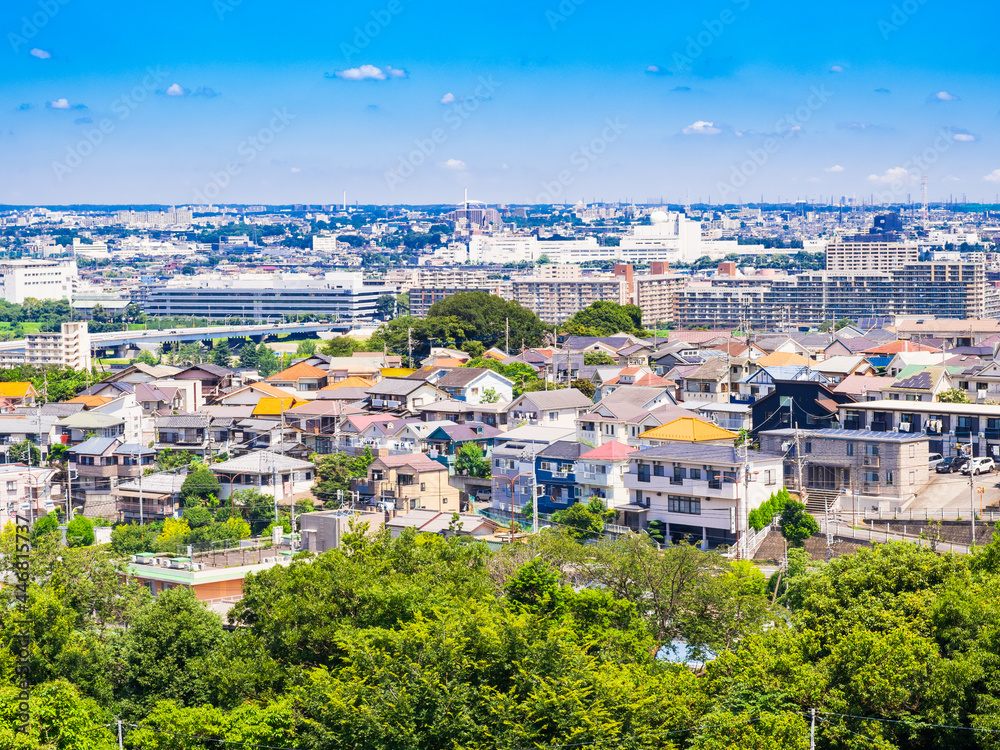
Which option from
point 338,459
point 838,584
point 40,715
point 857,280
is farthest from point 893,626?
point 857,280

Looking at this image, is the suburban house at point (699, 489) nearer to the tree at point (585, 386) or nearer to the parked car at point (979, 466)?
the parked car at point (979, 466)

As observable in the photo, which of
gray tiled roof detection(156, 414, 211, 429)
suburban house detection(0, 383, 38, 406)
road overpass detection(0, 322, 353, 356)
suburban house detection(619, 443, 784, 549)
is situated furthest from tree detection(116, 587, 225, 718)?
road overpass detection(0, 322, 353, 356)

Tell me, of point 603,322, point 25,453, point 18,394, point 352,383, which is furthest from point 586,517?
point 603,322

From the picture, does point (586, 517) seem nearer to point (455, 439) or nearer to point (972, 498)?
point (972, 498)

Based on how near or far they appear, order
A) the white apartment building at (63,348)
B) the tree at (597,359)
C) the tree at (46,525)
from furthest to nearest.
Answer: the white apartment building at (63,348) < the tree at (597,359) < the tree at (46,525)

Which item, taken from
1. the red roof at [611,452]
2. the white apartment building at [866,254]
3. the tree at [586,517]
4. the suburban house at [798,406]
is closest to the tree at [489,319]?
the suburban house at [798,406]

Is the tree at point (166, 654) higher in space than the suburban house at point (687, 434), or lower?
lower
